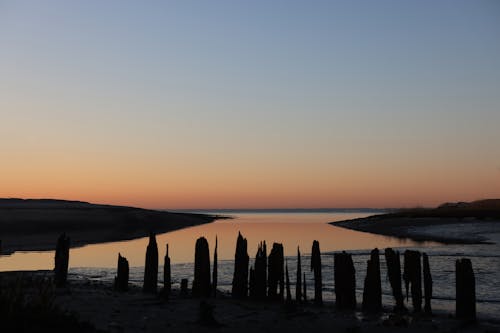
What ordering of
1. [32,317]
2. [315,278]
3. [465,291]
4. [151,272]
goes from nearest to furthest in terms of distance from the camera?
[32,317]
[465,291]
[315,278]
[151,272]

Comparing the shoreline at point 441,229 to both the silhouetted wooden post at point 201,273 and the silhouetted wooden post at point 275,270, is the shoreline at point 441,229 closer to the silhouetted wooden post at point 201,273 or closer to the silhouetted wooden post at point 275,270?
the silhouetted wooden post at point 275,270

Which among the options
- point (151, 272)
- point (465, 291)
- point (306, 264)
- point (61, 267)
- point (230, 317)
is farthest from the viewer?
point (306, 264)

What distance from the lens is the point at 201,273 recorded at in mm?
19750

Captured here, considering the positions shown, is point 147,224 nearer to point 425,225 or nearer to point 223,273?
point 425,225

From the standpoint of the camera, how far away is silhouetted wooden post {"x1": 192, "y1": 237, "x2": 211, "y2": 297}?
19531mm

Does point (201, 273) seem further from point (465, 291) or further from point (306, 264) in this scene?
point (306, 264)

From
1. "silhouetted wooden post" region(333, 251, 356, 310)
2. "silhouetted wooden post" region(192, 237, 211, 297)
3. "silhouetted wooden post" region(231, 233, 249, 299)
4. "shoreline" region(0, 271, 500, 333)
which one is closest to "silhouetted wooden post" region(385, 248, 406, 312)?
"shoreline" region(0, 271, 500, 333)

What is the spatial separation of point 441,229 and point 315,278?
46696mm

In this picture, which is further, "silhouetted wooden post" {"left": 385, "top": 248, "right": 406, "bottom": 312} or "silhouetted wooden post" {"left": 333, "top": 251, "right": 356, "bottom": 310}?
"silhouetted wooden post" {"left": 333, "top": 251, "right": 356, "bottom": 310}

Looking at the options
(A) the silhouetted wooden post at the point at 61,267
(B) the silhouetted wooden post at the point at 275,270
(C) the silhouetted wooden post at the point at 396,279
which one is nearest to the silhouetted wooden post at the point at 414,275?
(C) the silhouetted wooden post at the point at 396,279

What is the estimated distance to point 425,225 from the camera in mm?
70250

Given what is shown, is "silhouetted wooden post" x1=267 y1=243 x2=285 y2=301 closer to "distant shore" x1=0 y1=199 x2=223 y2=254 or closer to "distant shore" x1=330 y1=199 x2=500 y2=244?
"distant shore" x1=0 y1=199 x2=223 y2=254

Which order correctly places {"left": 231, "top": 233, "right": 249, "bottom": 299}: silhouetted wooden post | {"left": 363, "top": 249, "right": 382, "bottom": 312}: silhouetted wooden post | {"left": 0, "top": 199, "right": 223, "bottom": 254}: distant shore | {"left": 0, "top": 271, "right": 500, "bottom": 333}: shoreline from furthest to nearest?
{"left": 0, "top": 199, "right": 223, "bottom": 254}: distant shore
{"left": 231, "top": 233, "right": 249, "bottom": 299}: silhouetted wooden post
{"left": 363, "top": 249, "right": 382, "bottom": 312}: silhouetted wooden post
{"left": 0, "top": 271, "right": 500, "bottom": 333}: shoreline

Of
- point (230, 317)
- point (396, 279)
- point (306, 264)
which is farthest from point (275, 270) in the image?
point (306, 264)
